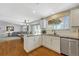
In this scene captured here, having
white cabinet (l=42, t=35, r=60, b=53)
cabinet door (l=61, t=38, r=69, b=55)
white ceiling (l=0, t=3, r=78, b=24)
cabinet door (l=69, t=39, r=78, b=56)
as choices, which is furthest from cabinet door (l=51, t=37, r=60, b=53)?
white ceiling (l=0, t=3, r=78, b=24)

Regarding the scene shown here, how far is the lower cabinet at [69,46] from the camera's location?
297cm

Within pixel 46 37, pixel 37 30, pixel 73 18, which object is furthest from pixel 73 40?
pixel 37 30

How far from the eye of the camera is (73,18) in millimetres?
3508

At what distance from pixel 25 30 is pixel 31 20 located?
4.04 ft

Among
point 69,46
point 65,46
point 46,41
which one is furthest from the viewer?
point 46,41

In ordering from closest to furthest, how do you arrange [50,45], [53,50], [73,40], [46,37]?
[73,40] → [53,50] → [50,45] → [46,37]

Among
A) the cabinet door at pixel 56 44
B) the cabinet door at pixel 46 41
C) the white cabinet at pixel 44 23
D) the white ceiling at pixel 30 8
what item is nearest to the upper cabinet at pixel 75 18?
the white ceiling at pixel 30 8

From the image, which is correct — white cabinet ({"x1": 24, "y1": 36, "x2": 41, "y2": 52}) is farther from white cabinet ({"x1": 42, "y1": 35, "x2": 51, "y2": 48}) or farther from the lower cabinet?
the lower cabinet

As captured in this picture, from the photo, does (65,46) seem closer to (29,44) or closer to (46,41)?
(29,44)

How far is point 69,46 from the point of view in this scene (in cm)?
318

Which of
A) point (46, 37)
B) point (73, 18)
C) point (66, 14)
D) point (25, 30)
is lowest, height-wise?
point (46, 37)

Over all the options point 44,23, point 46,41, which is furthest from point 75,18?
point 44,23

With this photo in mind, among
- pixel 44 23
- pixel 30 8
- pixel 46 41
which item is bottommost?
pixel 46 41

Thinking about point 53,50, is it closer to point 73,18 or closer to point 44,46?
point 44,46
